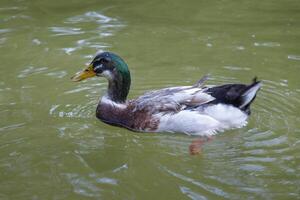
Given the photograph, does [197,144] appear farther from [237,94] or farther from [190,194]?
[190,194]

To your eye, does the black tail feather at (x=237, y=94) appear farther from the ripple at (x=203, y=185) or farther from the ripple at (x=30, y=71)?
the ripple at (x=30, y=71)

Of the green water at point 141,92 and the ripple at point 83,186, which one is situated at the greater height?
the green water at point 141,92

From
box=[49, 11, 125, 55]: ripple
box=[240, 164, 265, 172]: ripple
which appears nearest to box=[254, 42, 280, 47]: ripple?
box=[49, 11, 125, 55]: ripple

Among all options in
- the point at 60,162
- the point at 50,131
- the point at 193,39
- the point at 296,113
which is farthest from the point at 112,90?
the point at 193,39

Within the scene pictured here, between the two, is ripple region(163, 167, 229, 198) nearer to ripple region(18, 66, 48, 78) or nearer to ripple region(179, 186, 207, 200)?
ripple region(179, 186, 207, 200)

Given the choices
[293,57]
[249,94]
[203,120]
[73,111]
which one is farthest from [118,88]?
[293,57]

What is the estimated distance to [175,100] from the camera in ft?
24.9

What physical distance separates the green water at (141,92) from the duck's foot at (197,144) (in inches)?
2.9

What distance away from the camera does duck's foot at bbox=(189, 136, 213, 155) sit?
6952mm

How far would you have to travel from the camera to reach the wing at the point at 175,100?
24.7ft

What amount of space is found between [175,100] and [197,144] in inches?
27.6

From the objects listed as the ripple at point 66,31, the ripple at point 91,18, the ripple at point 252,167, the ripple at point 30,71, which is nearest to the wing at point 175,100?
the ripple at point 252,167

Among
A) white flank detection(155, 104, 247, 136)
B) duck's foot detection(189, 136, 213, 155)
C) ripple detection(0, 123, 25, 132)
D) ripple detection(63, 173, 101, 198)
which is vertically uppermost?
white flank detection(155, 104, 247, 136)

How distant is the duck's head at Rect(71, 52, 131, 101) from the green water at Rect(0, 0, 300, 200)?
18.4 inches
